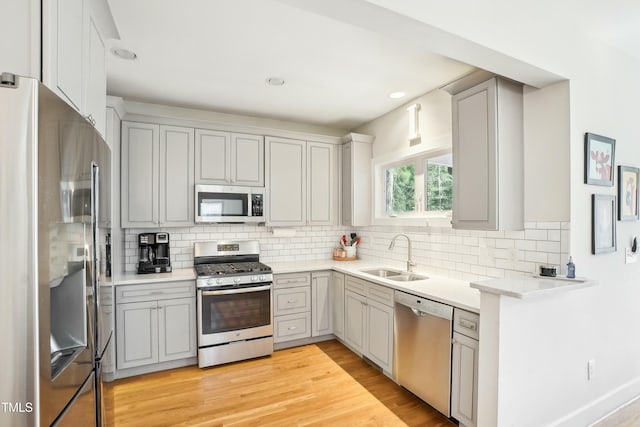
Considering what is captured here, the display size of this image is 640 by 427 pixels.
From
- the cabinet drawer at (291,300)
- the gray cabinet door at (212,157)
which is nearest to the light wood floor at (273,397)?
the cabinet drawer at (291,300)

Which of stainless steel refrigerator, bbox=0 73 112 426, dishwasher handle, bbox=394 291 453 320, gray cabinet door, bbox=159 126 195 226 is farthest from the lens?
gray cabinet door, bbox=159 126 195 226

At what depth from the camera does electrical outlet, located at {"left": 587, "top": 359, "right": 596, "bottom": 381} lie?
86.3 inches

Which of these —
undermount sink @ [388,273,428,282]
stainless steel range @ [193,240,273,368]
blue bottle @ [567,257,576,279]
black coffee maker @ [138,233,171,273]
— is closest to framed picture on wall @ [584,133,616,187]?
blue bottle @ [567,257,576,279]

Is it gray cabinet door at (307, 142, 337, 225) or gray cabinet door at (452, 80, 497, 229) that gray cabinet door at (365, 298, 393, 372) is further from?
gray cabinet door at (307, 142, 337, 225)

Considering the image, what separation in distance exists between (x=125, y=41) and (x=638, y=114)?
3912 millimetres

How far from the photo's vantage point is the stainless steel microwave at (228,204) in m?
3.35

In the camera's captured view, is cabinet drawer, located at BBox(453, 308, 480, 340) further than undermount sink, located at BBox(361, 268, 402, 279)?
No

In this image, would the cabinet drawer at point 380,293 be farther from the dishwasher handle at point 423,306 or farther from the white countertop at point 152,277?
the white countertop at point 152,277

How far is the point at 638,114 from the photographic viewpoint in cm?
249

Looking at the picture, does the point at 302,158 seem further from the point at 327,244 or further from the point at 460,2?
the point at 460,2

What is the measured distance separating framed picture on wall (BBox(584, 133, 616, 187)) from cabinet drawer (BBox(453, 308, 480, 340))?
1.20 meters

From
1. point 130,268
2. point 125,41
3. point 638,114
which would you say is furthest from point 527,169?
point 130,268

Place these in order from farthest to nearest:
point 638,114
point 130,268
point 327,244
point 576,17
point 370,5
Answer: point 327,244, point 130,268, point 638,114, point 576,17, point 370,5

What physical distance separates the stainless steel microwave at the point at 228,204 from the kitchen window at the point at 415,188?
1.47 m
